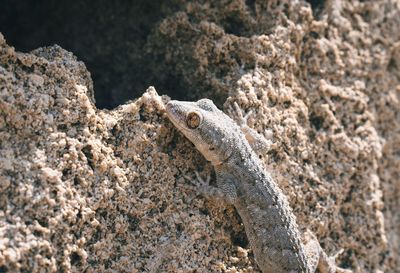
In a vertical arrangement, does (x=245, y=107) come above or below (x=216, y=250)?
above

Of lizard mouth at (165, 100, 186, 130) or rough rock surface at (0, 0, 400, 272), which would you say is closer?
rough rock surface at (0, 0, 400, 272)

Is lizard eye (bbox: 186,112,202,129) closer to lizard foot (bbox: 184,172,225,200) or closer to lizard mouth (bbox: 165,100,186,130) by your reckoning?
lizard mouth (bbox: 165,100,186,130)

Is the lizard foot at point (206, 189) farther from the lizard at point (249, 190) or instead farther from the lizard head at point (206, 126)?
the lizard head at point (206, 126)

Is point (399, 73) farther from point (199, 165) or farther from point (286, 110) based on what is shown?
point (199, 165)

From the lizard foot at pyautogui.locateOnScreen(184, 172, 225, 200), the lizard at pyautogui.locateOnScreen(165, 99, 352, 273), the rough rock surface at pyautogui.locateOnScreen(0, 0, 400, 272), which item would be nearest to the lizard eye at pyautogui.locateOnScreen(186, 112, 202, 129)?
the lizard at pyautogui.locateOnScreen(165, 99, 352, 273)

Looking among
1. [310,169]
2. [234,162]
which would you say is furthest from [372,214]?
[234,162]

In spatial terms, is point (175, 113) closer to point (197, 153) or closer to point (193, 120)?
point (193, 120)

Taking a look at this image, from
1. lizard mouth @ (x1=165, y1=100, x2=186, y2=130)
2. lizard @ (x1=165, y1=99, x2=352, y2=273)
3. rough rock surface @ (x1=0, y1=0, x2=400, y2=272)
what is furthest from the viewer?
lizard @ (x1=165, y1=99, x2=352, y2=273)

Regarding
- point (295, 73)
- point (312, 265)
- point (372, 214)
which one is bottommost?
point (312, 265)
